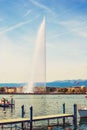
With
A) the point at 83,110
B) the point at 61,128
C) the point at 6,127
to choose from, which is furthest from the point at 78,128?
the point at 6,127

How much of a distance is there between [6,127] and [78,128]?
39.3 ft

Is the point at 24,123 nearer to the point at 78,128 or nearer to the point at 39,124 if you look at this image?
the point at 39,124

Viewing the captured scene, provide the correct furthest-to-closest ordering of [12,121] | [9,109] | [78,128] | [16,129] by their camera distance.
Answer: [9,109], [78,128], [16,129], [12,121]

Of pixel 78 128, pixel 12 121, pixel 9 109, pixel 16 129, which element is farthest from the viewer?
pixel 9 109

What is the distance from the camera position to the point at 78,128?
57.5 meters

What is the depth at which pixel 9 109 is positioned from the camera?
101500 millimetres

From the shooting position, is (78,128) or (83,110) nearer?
(78,128)

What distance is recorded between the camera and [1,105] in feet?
336

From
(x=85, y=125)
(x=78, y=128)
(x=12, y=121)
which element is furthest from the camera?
(x=85, y=125)

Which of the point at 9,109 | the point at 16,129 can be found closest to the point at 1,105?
the point at 9,109

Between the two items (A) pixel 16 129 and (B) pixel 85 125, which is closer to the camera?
(A) pixel 16 129

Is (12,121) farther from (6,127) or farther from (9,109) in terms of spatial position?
(9,109)

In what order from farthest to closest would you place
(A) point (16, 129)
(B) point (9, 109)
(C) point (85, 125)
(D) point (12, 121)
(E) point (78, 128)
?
(B) point (9, 109), (C) point (85, 125), (E) point (78, 128), (A) point (16, 129), (D) point (12, 121)

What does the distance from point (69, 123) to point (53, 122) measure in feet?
9.84
